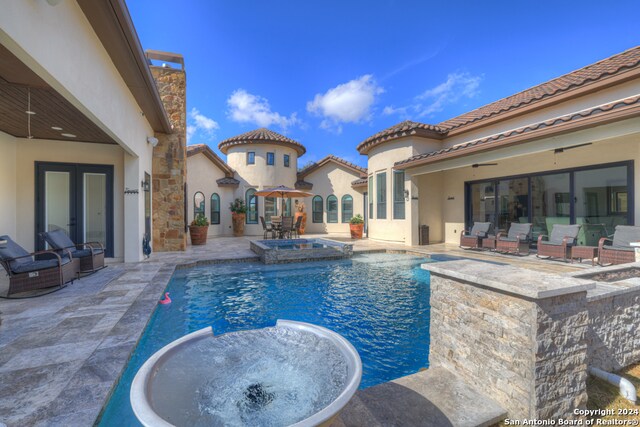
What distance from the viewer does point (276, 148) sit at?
17.2 metres

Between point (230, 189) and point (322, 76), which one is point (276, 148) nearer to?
point (230, 189)

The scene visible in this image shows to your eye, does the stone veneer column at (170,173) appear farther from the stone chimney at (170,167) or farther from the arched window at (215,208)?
the arched window at (215,208)

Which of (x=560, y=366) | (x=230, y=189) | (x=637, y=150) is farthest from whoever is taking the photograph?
(x=230, y=189)

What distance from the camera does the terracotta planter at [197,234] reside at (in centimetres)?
1173

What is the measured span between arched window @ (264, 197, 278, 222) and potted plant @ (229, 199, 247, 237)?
132cm

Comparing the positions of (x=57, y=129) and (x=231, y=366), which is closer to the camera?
(x=231, y=366)

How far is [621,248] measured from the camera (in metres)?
6.52

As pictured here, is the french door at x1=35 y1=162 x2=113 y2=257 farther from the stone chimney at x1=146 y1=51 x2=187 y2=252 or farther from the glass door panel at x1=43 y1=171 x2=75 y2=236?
the stone chimney at x1=146 y1=51 x2=187 y2=252

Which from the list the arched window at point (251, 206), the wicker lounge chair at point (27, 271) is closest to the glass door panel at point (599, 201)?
the wicker lounge chair at point (27, 271)

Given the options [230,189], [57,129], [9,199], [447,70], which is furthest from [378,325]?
[447,70]

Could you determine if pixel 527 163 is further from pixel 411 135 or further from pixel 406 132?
pixel 406 132

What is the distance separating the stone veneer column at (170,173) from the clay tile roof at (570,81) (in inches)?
423

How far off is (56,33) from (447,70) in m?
17.0

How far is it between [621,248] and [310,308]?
7.45 meters
